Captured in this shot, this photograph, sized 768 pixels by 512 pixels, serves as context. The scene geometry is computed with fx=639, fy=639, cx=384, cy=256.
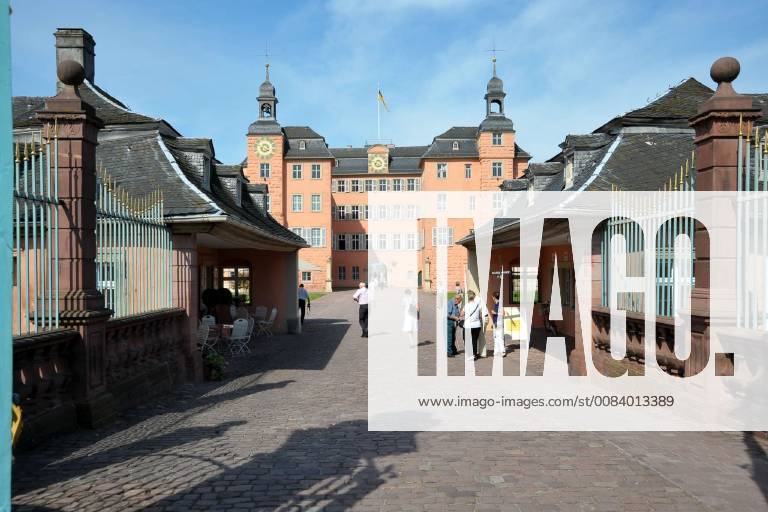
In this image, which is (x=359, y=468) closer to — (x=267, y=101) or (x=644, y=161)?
(x=644, y=161)

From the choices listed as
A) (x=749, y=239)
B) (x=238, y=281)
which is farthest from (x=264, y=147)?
(x=749, y=239)

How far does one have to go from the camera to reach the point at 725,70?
721 cm

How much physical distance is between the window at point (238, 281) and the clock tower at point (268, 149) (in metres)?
36.1

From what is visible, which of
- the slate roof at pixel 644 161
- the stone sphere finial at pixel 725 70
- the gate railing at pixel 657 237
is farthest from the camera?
the slate roof at pixel 644 161

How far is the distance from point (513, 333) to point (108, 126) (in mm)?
10221

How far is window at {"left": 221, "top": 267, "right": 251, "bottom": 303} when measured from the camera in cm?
2028

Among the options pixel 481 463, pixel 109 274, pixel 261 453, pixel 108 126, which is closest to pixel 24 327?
pixel 109 274

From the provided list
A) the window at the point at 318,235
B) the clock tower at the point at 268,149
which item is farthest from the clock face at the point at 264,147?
the window at the point at 318,235

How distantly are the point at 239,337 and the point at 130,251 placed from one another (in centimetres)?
620

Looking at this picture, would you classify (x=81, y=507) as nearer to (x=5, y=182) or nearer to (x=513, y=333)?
(x=5, y=182)

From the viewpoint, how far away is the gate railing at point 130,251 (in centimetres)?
809

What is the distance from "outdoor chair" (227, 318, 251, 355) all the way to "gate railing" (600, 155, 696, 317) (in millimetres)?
8301

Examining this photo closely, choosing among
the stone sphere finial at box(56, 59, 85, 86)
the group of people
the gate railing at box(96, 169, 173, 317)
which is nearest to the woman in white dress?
the group of people

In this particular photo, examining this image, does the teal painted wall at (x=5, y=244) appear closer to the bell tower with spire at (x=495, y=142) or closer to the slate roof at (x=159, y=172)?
the slate roof at (x=159, y=172)
